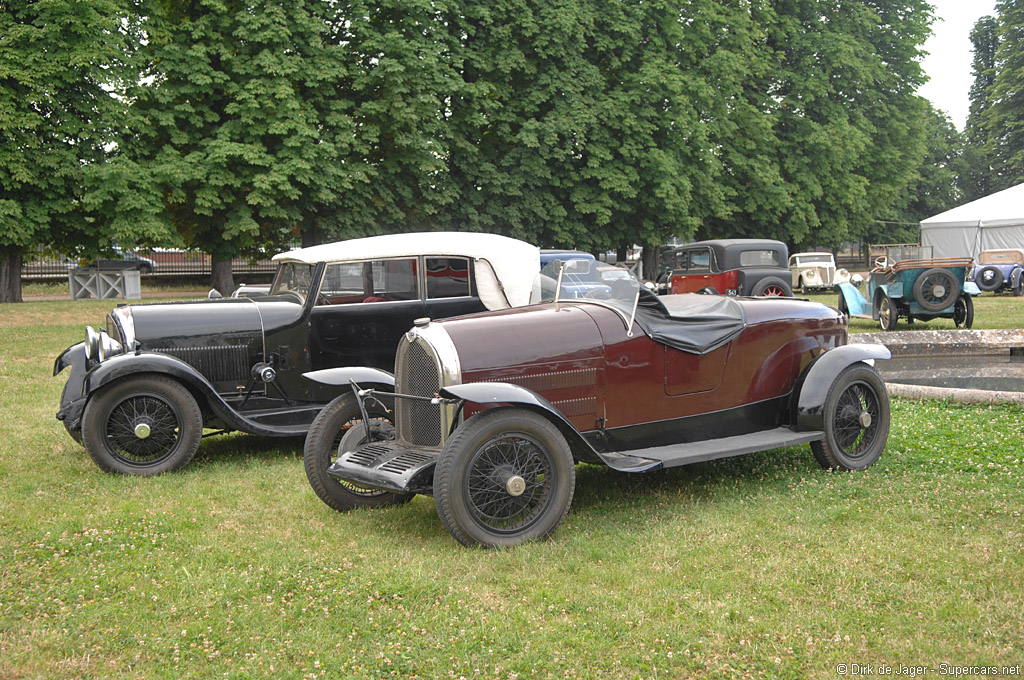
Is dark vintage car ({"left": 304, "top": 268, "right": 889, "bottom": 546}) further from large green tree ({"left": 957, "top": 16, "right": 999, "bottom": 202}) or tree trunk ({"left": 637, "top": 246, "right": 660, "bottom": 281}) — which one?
large green tree ({"left": 957, "top": 16, "right": 999, "bottom": 202})

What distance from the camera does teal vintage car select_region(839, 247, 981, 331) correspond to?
15711 mm

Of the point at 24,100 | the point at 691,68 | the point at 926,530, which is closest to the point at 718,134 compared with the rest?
the point at 691,68

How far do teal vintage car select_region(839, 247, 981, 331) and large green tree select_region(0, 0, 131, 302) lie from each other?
17631 millimetres

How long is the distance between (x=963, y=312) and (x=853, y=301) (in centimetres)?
208

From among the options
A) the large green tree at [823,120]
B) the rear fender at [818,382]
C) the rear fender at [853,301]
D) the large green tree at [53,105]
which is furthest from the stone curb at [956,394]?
the large green tree at [823,120]

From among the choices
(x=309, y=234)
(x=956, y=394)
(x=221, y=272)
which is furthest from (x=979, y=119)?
(x=956, y=394)

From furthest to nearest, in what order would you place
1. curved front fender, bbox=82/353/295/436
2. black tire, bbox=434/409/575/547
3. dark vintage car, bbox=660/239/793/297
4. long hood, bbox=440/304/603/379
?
dark vintage car, bbox=660/239/793/297 < curved front fender, bbox=82/353/295/436 < long hood, bbox=440/304/603/379 < black tire, bbox=434/409/575/547

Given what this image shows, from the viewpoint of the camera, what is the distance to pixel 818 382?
6078 mm

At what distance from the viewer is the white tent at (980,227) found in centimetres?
3166

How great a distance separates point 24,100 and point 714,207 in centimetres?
2195

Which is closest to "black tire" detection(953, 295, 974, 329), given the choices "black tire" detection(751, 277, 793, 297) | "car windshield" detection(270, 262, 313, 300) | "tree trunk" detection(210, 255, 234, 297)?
"black tire" detection(751, 277, 793, 297)

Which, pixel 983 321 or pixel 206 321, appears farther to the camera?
pixel 983 321

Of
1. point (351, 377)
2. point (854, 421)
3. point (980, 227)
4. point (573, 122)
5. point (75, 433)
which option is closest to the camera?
point (351, 377)

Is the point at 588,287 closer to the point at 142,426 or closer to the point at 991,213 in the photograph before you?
the point at 142,426
